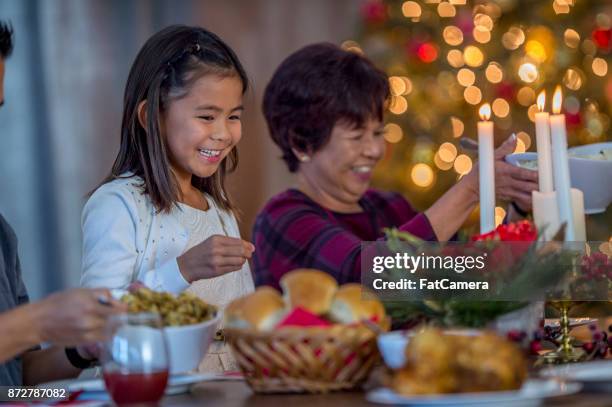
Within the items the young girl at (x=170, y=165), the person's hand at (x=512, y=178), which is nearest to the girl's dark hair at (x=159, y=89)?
the young girl at (x=170, y=165)

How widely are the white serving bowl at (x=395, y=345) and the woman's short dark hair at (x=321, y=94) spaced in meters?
1.35

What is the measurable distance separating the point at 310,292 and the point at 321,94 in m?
1.33

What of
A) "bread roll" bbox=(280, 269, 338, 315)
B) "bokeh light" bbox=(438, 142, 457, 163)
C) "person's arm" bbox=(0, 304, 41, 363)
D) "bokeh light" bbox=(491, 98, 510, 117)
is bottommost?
"bokeh light" bbox=(438, 142, 457, 163)

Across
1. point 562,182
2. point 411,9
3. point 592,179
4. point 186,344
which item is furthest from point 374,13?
point 186,344

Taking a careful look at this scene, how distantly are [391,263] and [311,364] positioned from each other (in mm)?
356

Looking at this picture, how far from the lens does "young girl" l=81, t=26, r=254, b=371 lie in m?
1.96

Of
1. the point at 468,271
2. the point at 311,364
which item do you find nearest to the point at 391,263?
the point at 468,271

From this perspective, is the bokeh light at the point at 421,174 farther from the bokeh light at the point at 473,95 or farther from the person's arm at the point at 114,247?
the person's arm at the point at 114,247

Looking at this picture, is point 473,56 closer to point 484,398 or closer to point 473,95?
point 473,95

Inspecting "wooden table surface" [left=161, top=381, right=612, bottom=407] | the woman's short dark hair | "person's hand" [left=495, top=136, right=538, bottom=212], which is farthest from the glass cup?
the woman's short dark hair

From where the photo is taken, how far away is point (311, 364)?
1.30 m

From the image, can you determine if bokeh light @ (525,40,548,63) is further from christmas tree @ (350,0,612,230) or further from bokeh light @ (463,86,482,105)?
bokeh light @ (463,86,482,105)

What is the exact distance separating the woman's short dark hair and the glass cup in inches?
57.7

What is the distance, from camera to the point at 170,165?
2.15 meters
